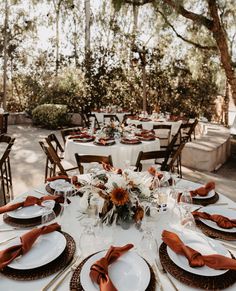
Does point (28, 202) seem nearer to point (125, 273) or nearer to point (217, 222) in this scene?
point (125, 273)

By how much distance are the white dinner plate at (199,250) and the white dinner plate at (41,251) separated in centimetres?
49

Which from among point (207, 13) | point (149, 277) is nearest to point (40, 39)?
point (207, 13)

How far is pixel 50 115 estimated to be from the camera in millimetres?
8906

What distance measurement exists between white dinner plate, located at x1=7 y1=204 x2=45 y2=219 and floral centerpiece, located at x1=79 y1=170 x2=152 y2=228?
0.34 metres

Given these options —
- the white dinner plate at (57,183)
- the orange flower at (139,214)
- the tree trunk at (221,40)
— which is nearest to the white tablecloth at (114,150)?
the white dinner plate at (57,183)

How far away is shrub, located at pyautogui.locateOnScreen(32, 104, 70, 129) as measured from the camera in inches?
351

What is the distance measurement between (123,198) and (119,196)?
0.02 m

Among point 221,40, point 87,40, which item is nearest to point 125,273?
point 221,40

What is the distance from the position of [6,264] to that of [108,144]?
260 cm

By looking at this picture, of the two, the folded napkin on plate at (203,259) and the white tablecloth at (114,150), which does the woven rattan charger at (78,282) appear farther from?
the white tablecloth at (114,150)

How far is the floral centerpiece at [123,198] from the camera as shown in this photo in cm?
138

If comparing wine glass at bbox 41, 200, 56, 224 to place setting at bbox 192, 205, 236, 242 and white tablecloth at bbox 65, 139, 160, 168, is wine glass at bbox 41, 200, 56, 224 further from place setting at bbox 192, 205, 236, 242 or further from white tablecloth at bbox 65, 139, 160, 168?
white tablecloth at bbox 65, 139, 160, 168

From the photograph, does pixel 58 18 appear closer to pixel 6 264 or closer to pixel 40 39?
pixel 40 39

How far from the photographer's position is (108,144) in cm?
364
